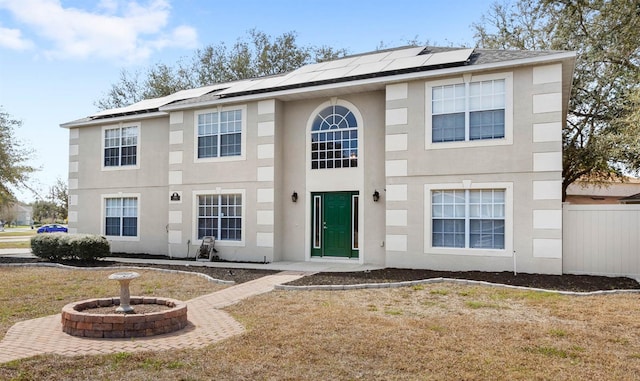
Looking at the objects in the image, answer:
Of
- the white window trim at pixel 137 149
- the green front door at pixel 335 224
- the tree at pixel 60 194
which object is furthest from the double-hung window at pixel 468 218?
the tree at pixel 60 194

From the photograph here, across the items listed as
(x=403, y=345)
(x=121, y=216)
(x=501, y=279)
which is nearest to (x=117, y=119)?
(x=121, y=216)

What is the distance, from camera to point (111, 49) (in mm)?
11945

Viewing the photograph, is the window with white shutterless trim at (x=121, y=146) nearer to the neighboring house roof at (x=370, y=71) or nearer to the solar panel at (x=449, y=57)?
the neighboring house roof at (x=370, y=71)

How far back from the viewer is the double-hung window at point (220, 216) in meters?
16.6

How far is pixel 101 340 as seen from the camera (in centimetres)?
654

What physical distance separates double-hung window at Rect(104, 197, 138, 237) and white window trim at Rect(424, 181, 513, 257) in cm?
1180

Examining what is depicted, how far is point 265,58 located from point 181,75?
662cm

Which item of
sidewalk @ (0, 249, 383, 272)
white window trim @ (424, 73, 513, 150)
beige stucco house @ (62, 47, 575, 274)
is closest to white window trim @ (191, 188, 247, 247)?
beige stucco house @ (62, 47, 575, 274)

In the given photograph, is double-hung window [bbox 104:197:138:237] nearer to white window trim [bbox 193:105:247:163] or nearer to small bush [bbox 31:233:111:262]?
small bush [bbox 31:233:111:262]

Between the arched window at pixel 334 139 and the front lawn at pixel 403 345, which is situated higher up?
the arched window at pixel 334 139

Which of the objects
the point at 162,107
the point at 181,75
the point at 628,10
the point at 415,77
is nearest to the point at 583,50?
the point at 628,10

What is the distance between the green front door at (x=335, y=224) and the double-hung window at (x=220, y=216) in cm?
276

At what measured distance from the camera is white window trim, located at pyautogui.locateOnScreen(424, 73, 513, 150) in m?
12.7

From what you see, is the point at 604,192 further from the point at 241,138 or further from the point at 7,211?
the point at 7,211
